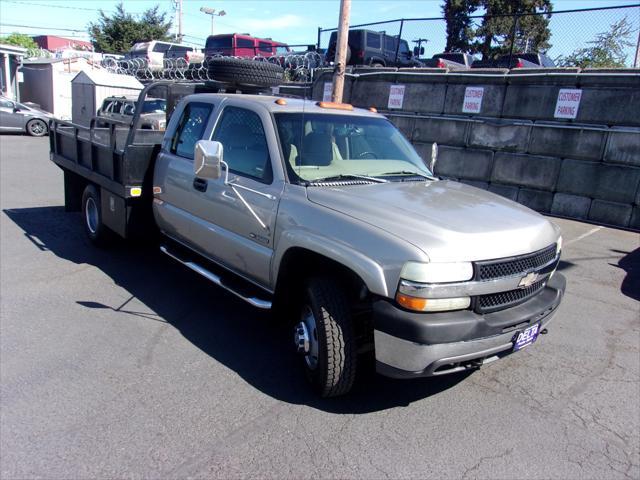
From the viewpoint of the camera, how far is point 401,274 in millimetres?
2832

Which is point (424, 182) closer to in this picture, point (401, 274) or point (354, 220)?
point (354, 220)

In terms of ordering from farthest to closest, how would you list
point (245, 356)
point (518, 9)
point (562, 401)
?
point (518, 9)
point (245, 356)
point (562, 401)

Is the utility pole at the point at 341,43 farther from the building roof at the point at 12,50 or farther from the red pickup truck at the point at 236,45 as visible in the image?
the building roof at the point at 12,50

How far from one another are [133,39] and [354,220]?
47333 mm

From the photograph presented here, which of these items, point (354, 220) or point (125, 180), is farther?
point (125, 180)

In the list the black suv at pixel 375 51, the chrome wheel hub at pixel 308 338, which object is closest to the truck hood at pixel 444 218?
the chrome wheel hub at pixel 308 338

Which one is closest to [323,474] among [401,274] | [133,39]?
[401,274]

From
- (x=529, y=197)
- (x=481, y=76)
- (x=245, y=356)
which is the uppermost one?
(x=481, y=76)

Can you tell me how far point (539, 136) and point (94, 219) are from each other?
780cm

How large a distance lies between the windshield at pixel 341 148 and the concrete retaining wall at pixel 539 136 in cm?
579

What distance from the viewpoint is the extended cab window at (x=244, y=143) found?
13.1 feet

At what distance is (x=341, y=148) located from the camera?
13.8 feet

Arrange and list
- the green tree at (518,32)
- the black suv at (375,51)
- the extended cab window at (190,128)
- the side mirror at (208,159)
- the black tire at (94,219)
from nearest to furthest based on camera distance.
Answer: the side mirror at (208,159) < the extended cab window at (190,128) < the black tire at (94,219) < the green tree at (518,32) < the black suv at (375,51)

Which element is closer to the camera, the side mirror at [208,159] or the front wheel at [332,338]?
the front wheel at [332,338]
